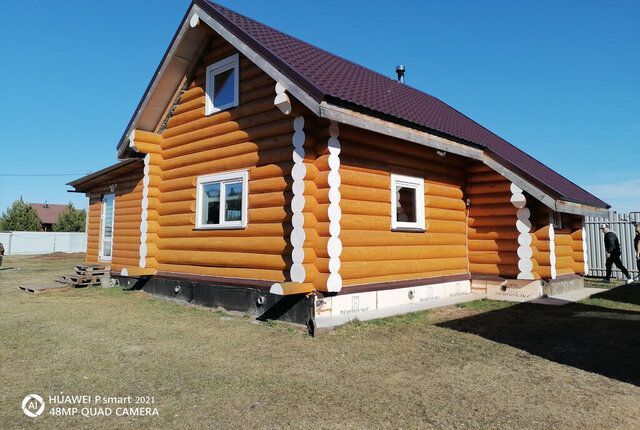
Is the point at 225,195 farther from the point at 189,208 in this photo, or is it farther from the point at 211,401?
the point at 211,401

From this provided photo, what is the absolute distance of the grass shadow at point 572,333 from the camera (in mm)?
4887

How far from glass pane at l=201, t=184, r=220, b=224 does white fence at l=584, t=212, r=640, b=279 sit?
13065 mm

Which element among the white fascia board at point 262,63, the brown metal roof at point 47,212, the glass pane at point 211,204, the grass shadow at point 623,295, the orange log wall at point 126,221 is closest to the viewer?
the white fascia board at point 262,63

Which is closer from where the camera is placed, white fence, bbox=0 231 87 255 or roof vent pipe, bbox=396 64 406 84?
roof vent pipe, bbox=396 64 406 84

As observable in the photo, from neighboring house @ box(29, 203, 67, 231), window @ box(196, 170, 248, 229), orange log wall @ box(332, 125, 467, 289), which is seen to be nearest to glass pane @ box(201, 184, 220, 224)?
window @ box(196, 170, 248, 229)

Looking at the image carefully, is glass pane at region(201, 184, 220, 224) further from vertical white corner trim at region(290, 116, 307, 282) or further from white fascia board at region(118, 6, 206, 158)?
white fascia board at region(118, 6, 206, 158)

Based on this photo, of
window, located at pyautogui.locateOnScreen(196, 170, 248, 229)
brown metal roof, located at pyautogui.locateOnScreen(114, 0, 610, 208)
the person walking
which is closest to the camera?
brown metal roof, located at pyautogui.locateOnScreen(114, 0, 610, 208)

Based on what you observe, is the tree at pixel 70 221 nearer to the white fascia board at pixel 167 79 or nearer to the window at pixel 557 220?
the white fascia board at pixel 167 79

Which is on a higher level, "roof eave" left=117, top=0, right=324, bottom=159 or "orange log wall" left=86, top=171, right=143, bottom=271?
"roof eave" left=117, top=0, right=324, bottom=159

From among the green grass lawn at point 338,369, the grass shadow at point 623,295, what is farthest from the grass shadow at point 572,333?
the grass shadow at point 623,295

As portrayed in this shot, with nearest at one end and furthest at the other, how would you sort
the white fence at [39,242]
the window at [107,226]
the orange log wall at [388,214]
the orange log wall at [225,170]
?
the orange log wall at [388,214]
the orange log wall at [225,170]
the window at [107,226]
the white fence at [39,242]

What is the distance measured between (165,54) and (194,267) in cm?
502

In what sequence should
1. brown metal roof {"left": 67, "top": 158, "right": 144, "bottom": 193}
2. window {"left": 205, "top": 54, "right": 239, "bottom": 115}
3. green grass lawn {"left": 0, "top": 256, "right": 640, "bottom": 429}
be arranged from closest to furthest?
green grass lawn {"left": 0, "top": 256, "right": 640, "bottom": 429} < window {"left": 205, "top": 54, "right": 239, "bottom": 115} < brown metal roof {"left": 67, "top": 158, "right": 144, "bottom": 193}

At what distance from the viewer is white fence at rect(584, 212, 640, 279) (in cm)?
1406
